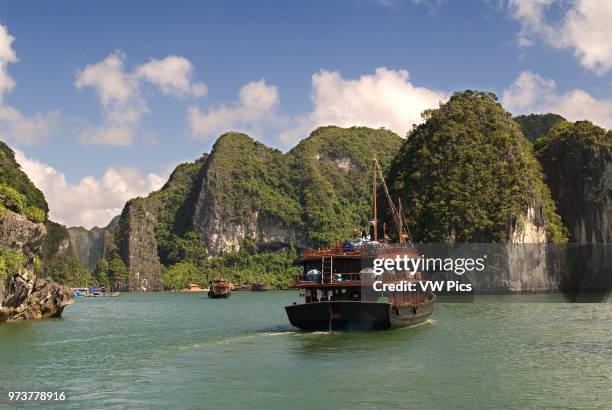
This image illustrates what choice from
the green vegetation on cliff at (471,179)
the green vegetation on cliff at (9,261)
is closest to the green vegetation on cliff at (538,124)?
the green vegetation on cliff at (471,179)

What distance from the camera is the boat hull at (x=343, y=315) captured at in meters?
37.3

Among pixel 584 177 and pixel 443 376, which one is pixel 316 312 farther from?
pixel 584 177

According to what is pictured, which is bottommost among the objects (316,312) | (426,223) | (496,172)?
(316,312)

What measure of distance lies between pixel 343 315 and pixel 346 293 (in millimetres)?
1847

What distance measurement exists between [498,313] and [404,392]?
3927 cm

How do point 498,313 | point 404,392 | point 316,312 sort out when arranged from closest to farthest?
1. point 404,392
2. point 316,312
3. point 498,313

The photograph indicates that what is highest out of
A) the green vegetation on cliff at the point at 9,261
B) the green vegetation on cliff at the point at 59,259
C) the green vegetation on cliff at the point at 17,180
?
the green vegetation on cliff at the point at 17,180

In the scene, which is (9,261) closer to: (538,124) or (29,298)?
(29,298)

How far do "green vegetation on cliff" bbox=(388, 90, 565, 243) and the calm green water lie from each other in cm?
7071

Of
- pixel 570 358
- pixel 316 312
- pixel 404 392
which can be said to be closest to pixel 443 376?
pixel 404 392

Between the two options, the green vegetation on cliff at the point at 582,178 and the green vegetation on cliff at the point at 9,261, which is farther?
the green vegetation on cliff at the point at 582,178

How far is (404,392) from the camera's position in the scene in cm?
2250

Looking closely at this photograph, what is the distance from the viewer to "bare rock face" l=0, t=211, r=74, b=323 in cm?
4691

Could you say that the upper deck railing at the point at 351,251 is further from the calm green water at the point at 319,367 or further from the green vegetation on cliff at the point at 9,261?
the green vegetation on cliff at the point at 9,261
